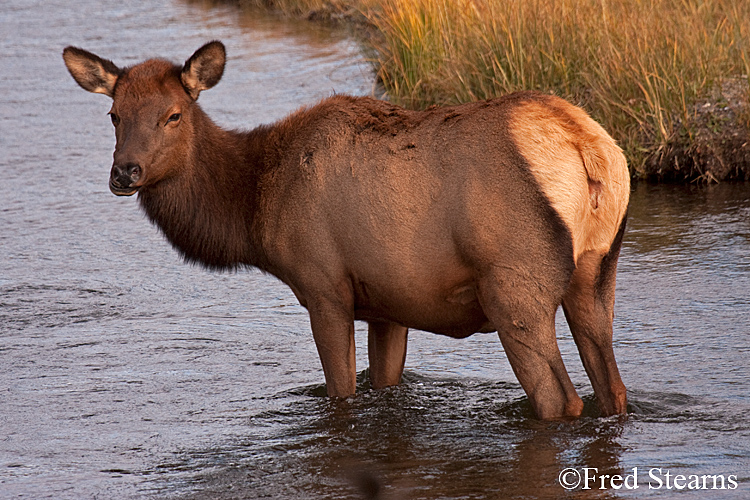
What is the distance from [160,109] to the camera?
638cm

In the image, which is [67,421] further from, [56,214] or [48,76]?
[48,76]

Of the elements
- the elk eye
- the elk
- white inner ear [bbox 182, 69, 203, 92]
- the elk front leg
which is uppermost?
white inner ear [bbox 182, 69, 203, 92]

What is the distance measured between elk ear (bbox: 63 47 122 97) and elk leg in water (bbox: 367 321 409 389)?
2.27 m

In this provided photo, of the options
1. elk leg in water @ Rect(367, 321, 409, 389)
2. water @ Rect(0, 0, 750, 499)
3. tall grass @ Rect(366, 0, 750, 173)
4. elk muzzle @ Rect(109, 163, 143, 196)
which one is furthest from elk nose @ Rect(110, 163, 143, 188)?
tall grass @ Rect(366, 0, 750, 173)

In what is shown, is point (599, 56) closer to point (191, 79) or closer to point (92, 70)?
point (191, 79)

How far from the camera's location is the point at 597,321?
18.9 feet

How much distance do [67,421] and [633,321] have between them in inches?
158

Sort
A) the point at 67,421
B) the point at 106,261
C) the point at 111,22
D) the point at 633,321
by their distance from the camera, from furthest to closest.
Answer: the point at 111,22, the point at 106,261, the point at 633,321, the point at 67,421

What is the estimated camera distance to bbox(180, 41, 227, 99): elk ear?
6531mm

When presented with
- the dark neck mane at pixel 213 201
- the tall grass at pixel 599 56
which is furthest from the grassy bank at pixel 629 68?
the dark neck mane at pixel 213 201

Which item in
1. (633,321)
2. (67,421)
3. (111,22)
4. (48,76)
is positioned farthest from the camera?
(111,22)

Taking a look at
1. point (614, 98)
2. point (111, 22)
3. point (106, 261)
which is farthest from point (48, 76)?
point (614, 98)

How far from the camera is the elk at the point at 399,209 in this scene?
5.44m

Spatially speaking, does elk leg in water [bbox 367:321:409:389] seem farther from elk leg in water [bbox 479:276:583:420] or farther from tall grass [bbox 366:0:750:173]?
tall grass [bbox 366:0:750:173]
